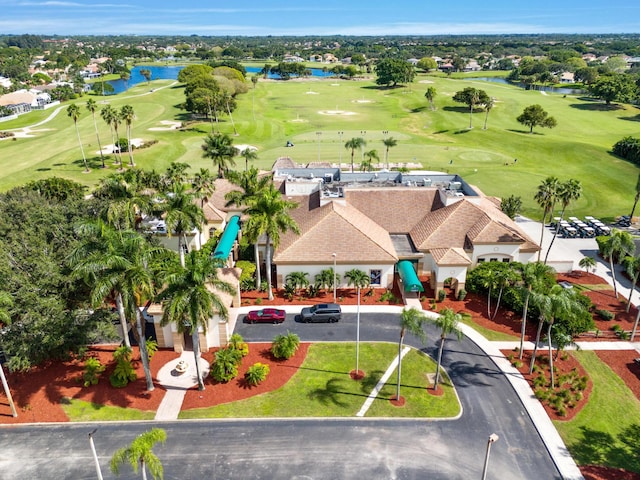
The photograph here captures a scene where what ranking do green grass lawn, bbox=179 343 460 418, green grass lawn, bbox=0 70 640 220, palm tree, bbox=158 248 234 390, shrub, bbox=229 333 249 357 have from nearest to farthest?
palm tree, bbox=158 248 234 390
green grass lawn, bbox=179 343 460 418
shrub, bbox=229 333 249 357
green grass lawn, bbox=0 70 640 220

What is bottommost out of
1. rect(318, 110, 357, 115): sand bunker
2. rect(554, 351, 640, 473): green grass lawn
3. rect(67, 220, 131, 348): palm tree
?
rect(554, 351, 640, 473): green grass lawn

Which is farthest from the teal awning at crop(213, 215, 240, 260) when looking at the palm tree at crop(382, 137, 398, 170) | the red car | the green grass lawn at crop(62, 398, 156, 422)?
the palm tree at crop(382, 137, 398, 170)

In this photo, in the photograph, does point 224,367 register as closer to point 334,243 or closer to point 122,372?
point 122,372

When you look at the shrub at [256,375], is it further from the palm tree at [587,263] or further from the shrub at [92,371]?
the palm tree at [587,263]

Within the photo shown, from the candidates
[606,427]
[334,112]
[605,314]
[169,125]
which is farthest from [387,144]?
[169,125]

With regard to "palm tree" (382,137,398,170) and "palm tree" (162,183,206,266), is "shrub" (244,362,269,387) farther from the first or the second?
"palm tree" (382,137,398,170)

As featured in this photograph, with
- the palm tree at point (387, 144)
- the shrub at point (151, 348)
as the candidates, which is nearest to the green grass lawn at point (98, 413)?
the shrub at point (151, 348)
